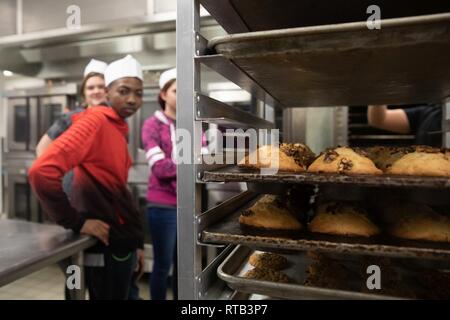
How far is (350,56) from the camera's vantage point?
72 centimetres

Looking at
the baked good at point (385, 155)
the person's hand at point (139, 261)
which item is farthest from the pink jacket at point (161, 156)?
the baked good at point (385, 155)

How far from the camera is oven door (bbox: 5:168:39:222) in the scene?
2971mm

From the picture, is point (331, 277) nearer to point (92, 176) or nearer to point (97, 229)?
point (97, 229)

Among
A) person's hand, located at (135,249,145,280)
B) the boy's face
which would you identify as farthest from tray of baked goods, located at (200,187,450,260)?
person's hand, located at (135,249,145,280)

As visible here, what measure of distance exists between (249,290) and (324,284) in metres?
0.20

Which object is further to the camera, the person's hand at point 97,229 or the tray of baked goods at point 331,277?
the person's hand at point 97,229

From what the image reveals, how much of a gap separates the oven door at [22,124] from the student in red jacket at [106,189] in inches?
54.8

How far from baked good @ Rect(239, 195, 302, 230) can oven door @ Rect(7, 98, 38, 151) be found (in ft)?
8.93

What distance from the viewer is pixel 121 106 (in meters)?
1.88

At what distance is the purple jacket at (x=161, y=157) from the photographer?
6.66ft

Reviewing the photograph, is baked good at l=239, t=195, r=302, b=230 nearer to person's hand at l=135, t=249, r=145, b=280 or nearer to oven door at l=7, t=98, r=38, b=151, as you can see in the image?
person's hand at l=135, t=249, r=145, b=280

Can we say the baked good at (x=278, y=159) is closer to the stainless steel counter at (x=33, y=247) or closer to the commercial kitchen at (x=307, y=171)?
the commercial kitchen at (x=307, y=171)

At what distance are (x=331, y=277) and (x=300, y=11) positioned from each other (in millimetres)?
783
